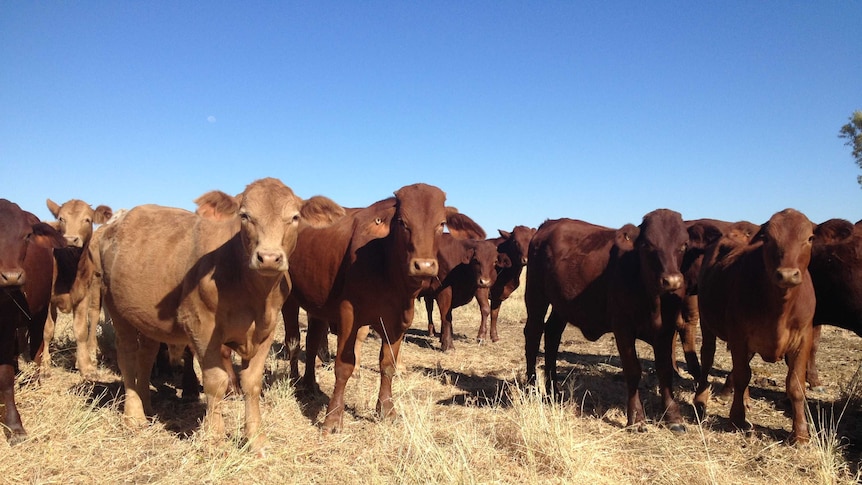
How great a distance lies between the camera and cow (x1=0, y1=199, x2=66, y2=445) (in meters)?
4.68

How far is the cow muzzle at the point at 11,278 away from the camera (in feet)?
14.9

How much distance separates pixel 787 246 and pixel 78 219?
1122 cm

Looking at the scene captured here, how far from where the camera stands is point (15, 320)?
5.09m

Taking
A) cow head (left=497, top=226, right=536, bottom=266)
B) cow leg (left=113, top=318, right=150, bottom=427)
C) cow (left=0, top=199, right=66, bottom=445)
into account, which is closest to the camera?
cow (left=0, top=199, right=66, bottom=445)

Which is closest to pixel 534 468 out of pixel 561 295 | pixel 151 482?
pixel 151 482

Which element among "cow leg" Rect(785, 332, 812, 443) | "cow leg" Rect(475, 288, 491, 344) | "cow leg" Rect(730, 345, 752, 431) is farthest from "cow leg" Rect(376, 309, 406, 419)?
"cow leg" Rect(475, 288, 491, 344)

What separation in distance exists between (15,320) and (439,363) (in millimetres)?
6417

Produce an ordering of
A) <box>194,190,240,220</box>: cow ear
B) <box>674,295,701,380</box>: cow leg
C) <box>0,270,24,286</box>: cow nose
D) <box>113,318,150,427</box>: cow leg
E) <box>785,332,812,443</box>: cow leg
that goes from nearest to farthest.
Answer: <box>0,270,24,286</box>: cow nose
<box>194,190,240,220</box>: cow ear
<box>785,332,812,443</box>: cow leg
<box>113,318,150,427</box>: cow leg
<box>674,295,701,380</box>: cow leg

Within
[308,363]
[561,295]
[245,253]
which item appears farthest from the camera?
[561,295]

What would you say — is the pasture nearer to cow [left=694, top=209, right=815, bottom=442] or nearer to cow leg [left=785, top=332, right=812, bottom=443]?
cow leg [left=785, top=332, right=812, bottom=443]

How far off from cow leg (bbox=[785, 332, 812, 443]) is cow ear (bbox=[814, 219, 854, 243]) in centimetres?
121

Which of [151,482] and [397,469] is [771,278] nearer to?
[397,469]

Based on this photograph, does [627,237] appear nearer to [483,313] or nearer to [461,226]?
[461,226]

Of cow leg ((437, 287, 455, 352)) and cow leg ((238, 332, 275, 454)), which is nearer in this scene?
cow leg ((238, 332, 275, 454))
